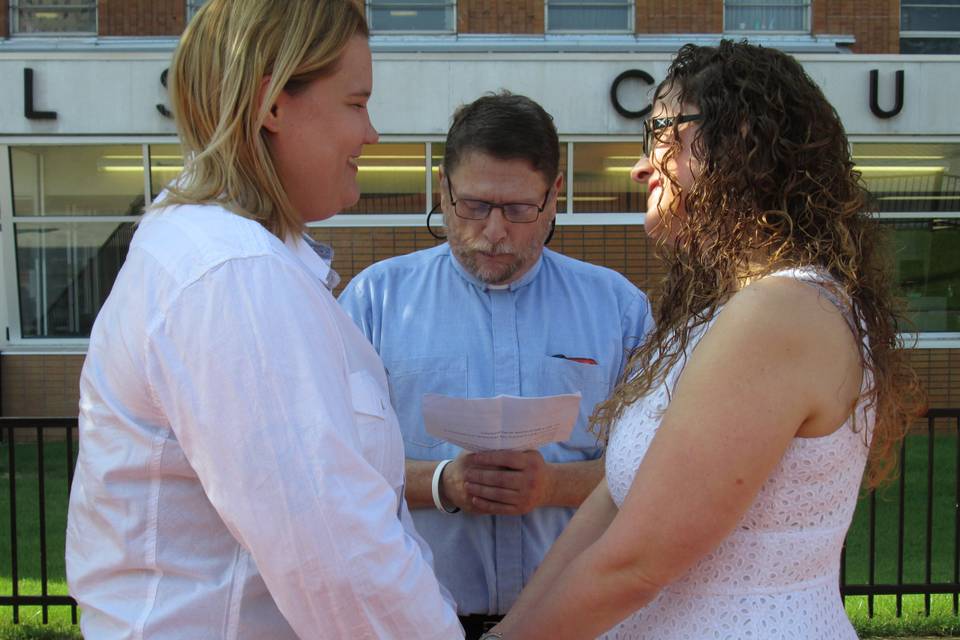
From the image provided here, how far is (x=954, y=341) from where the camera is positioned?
41.7 feet

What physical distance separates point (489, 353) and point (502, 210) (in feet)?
1.43

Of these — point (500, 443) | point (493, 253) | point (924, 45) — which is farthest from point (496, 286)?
point (924, 45)

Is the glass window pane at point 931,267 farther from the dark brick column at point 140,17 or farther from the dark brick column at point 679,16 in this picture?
the dark brick column at point 140,17

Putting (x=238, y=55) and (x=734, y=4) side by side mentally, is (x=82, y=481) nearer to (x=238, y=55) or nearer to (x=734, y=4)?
(x=238, y=55)

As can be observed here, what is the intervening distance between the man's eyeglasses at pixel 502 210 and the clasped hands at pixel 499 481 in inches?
29.3

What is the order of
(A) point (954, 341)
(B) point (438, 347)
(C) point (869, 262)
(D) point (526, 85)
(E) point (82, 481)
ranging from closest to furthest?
(E) point (82, 481) < (C) point (869, 262) < (B) point (438, 347) < (D) point (526, 85) < (A) point (954, 341)

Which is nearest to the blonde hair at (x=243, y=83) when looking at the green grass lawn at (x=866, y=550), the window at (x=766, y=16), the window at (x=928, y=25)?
the green grass lawn at (x=866, y=550)

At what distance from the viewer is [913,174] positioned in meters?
12.7

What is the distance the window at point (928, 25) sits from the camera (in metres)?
13.3

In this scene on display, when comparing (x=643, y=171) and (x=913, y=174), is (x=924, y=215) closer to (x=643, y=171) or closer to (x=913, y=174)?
(x=913, y=174)

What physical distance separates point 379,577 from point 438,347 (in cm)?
145

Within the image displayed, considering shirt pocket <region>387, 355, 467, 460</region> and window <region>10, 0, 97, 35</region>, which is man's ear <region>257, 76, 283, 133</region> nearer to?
shirt pocket <region>387, 355, 467, 460</region>

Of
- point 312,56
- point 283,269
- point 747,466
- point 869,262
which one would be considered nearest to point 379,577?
point 283,269

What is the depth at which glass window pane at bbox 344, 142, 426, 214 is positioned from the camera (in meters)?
12.3
